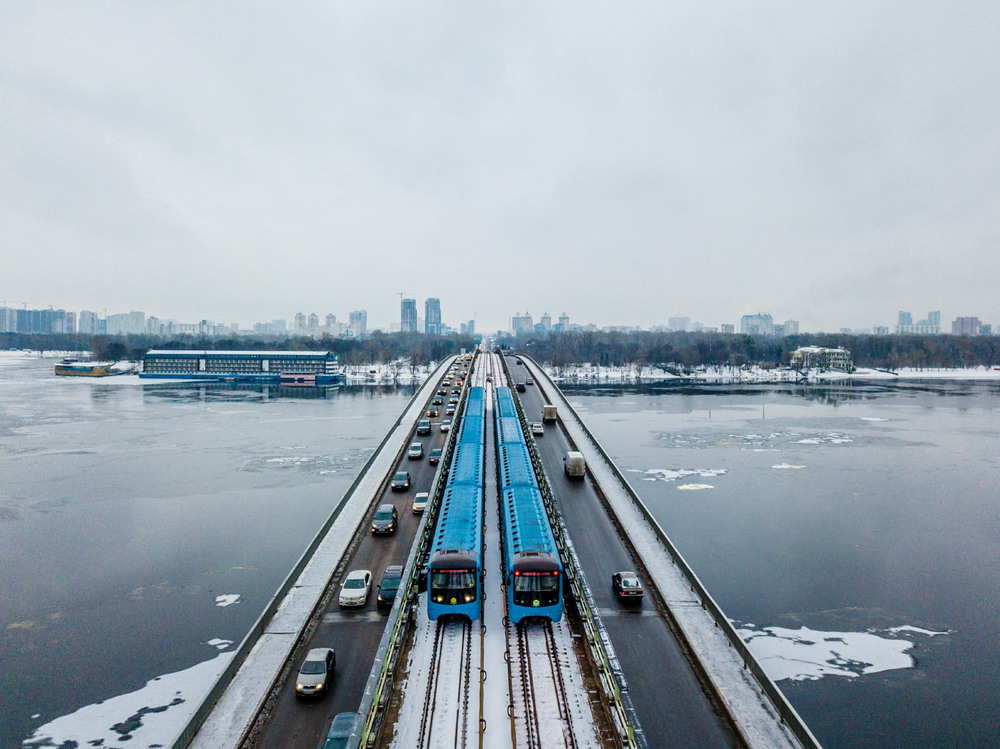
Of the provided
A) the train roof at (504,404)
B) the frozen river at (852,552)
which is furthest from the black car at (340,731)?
the train roof at (504,404)

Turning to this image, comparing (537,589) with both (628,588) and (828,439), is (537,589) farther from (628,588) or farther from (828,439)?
(828,439)

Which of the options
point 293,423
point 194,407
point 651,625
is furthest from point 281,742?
point 194,407

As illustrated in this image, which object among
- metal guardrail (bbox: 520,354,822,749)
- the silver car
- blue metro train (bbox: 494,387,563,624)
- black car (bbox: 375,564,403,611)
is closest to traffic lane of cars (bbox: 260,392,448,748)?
the silver car

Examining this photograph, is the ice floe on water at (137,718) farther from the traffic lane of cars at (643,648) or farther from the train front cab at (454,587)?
the traffic lane of cars at (643,648)

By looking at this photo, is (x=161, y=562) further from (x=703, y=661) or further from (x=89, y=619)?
(x=703, y=661)

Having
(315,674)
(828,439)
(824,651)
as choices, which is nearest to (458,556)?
(315,674)

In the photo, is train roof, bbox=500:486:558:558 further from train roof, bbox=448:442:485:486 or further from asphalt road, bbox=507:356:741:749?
asphalt road, bbox=507:356:741:749
